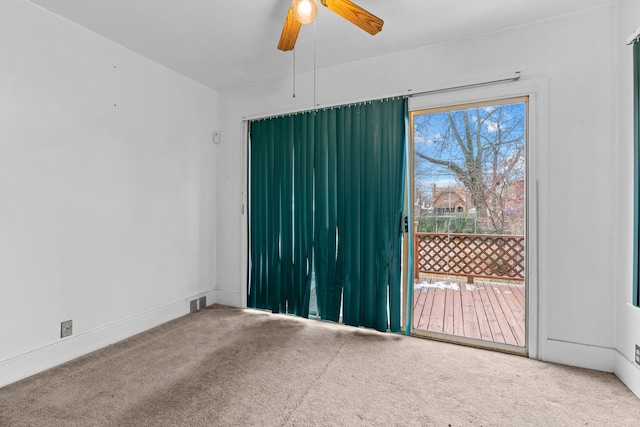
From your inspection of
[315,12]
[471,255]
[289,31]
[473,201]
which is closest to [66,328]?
[289,31]

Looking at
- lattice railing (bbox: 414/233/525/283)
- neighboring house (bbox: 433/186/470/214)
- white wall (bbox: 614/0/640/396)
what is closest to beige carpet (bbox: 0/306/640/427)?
white wall (bbox: 614/0/640/396)

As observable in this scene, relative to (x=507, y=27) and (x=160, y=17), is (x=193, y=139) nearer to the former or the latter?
(x=160, y=17)

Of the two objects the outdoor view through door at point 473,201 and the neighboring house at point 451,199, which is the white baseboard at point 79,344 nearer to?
the outdoor view through door at point 473,201

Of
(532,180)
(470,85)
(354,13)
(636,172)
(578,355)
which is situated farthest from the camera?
(470,85)

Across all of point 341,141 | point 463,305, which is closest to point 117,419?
point 341,141

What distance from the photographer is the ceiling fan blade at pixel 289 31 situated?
5.19 ft

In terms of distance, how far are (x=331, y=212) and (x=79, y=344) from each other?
219 centimetres

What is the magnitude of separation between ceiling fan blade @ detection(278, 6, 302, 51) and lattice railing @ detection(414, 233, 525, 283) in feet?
8.60

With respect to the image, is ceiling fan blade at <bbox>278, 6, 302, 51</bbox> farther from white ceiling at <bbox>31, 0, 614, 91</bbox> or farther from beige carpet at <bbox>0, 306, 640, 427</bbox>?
beige carpet at <bbox>0, 306, 640, 427</bbox>

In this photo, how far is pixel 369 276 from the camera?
2.60 metres

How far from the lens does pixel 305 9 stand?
4.70 feet

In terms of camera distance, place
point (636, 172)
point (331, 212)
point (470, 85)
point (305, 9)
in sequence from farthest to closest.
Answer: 1. point (331, 212)
2. point (470, 85)
3. point (636, 172)
4. point (305, 9)

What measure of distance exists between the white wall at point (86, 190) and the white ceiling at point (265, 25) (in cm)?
26

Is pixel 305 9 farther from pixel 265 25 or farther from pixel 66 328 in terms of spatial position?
pixel 66 328
